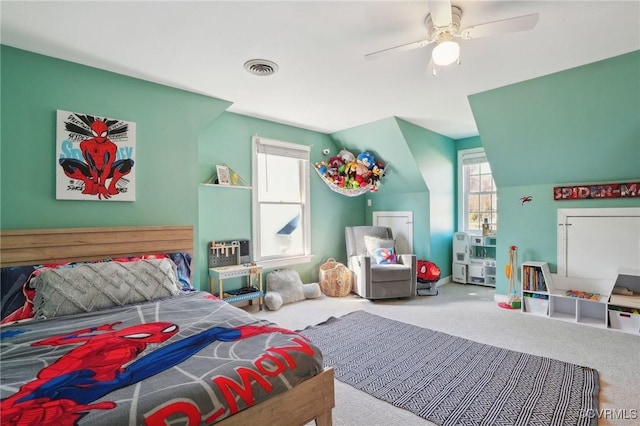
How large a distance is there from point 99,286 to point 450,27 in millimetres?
2853

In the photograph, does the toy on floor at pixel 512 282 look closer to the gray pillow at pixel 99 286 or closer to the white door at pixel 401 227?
the white door at pixel 401 227

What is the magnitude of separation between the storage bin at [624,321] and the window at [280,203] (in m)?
3.57

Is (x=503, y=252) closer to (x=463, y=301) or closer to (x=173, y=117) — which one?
(x=463, y=301)

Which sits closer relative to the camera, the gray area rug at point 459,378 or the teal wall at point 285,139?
the gray area rug at point 459,378

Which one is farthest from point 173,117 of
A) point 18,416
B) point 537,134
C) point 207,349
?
point 537,134

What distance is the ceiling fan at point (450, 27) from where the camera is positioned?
171 cm

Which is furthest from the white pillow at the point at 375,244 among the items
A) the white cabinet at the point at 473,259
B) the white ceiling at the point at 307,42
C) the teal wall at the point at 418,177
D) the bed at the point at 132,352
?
the bed at the point at 132,352

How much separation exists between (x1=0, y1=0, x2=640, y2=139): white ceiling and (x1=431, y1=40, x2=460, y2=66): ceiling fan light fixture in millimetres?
294

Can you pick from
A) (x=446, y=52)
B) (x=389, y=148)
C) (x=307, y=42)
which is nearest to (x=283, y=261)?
(x=389, y=148)

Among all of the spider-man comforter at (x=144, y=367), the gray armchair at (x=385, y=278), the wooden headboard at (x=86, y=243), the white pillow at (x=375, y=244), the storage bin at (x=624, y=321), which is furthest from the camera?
the white pillow at (x=375, y=244)

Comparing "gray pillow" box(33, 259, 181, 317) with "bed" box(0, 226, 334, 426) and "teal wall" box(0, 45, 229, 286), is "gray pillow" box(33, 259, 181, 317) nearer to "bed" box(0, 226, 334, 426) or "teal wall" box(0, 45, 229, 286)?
"bed" box(0, 226, 334, 426)

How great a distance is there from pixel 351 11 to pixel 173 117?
2065mm

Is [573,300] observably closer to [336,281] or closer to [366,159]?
[336,281]

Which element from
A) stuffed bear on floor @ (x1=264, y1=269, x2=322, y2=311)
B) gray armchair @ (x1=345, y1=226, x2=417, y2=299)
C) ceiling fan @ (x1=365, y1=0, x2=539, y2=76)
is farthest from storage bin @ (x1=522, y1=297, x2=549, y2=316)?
ceiling fan @ (x1=365, y1=0, x2=539, y2=76)
